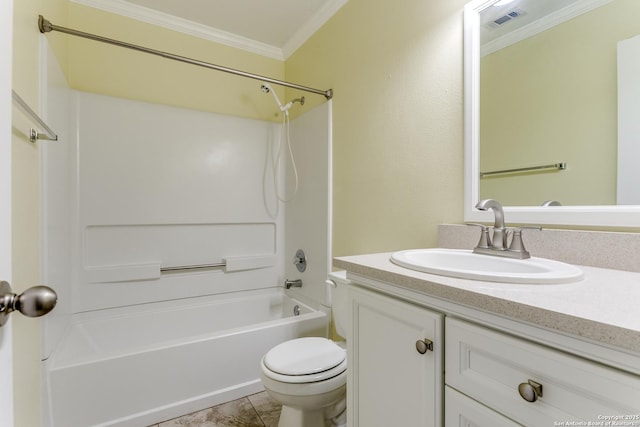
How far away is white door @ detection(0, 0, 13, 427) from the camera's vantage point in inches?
17.4

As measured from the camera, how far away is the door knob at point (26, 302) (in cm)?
44

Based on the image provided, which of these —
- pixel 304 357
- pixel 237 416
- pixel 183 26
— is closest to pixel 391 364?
pixel 304 357

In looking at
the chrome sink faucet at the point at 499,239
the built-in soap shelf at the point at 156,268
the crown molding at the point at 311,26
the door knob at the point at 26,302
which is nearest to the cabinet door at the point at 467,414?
the chrome sink faucet at the point at 499,239

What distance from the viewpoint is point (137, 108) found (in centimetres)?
204

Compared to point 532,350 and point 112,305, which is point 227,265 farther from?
point 532,350

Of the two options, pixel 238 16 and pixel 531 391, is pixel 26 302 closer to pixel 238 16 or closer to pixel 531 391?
pixel 531 391

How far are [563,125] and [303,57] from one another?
76.6 inches

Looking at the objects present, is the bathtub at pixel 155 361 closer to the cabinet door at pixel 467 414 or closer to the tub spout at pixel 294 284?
the tub spout at pixel 294 284

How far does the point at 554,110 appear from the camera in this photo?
981 millimetres

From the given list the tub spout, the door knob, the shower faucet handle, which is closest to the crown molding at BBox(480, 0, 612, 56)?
the door knob

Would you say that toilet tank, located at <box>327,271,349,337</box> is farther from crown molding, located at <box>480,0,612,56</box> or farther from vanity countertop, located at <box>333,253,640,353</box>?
crown molding, located at <box>480,0,612,56</box>

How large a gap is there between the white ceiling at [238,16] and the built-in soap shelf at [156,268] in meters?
1.78

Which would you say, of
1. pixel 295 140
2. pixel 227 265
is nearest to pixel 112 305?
pixel 227 265

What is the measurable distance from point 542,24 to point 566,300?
3.28 feet
